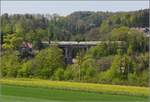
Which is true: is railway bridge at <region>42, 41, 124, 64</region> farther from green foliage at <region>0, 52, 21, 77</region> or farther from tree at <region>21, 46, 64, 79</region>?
green foliage at <region>0, 52, 21, 77</region>

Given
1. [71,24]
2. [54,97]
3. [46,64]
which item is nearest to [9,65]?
[46,64]

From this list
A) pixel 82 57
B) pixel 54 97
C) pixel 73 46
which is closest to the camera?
pixel 54 97

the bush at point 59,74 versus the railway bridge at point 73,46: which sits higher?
the railway bridge at point 73,46

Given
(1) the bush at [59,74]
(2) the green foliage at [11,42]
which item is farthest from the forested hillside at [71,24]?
(1) the bush at [59,74]

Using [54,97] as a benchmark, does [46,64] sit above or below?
below

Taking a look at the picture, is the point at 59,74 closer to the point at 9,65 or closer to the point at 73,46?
the point at 9,65

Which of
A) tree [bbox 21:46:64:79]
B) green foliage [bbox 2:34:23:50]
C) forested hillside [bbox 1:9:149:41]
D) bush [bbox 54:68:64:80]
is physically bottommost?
bush [bbox 54:68:64:80]

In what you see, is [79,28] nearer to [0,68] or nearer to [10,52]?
[10,52]

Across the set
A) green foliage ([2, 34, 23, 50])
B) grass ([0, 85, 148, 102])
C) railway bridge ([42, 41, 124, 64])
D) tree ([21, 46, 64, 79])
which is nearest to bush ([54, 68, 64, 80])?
tree ([21, 46, 64, 79])

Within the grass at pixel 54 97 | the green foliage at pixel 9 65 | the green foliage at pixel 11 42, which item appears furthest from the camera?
the green foliage at pixel 11 42

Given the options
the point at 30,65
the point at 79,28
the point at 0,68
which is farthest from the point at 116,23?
the point at 0,68

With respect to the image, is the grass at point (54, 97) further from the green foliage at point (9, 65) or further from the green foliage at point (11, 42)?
the green foliage at point (11, 42)

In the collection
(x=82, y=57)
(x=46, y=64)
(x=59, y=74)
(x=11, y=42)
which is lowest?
(x=59, y=74)

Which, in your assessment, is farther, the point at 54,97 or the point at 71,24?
the point at 71,24
